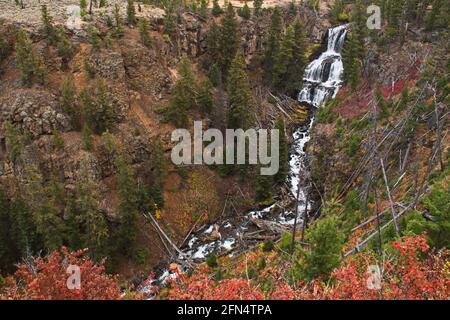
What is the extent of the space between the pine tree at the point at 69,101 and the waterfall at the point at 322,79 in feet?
93.5

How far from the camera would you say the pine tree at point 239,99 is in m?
46.2

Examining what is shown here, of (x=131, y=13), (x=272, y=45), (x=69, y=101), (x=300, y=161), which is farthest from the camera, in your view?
(x=272, y=45)

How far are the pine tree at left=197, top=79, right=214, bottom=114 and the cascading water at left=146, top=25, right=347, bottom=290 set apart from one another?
1398 centimetres

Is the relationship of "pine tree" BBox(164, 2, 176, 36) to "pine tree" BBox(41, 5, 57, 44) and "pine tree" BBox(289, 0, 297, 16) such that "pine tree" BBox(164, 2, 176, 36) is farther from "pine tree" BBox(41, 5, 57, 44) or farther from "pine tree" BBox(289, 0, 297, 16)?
"pine tree" BBox(289, 0, 297, 16)

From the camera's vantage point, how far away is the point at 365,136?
128 feet

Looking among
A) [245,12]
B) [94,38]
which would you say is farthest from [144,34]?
[245,12]

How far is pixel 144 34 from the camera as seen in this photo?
161 feet

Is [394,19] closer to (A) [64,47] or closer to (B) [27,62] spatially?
(A) [64,47]

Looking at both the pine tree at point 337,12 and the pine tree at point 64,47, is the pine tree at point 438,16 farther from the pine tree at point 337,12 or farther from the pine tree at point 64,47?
the pine tree at point 64,47

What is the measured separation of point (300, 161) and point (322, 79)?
18568 mm

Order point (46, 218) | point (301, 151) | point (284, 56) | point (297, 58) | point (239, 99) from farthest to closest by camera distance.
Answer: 1. point (297, 58)
2. point (284, 56)
3. point (301, 151)
4. point (239, 99)
5. point (46, 218)

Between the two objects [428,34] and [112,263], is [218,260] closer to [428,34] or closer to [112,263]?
[112,263]

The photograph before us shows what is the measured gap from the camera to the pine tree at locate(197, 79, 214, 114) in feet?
157

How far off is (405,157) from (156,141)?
1027 inches
